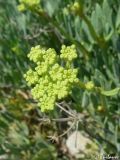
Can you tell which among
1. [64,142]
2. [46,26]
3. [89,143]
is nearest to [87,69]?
[46,26]

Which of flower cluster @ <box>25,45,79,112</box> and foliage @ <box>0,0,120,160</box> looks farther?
foliage @ <box>0,0,120,160</box>

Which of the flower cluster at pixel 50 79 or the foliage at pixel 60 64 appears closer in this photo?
the flower cluster at pixel 50 79

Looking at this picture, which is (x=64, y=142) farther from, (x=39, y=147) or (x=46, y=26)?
(x=46, y=26)

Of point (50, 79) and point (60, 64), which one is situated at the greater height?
point (60, 64)

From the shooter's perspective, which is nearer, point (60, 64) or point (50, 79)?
point (50, 79)
